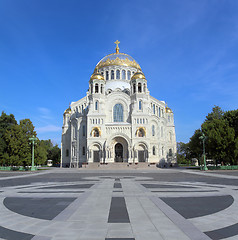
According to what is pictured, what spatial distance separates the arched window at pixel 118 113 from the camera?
5347 cm

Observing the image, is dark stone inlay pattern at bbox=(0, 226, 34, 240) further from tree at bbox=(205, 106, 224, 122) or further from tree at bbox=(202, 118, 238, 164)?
tree at bbox=(205, 106, 224, 122)

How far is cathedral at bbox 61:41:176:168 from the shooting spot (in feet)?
160

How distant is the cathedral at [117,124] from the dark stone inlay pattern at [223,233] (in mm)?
41622

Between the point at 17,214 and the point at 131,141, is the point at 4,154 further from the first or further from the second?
the point at 17,214

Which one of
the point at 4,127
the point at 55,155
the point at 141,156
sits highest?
the point at 4,127

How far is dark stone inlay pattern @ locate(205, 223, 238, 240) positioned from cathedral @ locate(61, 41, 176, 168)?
1639 inches

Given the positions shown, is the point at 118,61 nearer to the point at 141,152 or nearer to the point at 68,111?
the point at 68,111

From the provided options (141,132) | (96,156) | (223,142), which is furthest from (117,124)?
(223,142)

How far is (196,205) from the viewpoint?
8156 millimetres

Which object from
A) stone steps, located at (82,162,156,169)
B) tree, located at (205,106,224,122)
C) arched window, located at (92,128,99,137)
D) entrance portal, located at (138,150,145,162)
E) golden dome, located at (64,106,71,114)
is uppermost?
golden dome, located at (64,106,71,114)

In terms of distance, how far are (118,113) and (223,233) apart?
4881 centimetres

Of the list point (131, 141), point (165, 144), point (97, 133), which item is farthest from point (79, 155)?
point (165, 144)

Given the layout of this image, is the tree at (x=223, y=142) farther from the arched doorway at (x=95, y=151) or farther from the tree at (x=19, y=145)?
the tree at (x=19, y=145)

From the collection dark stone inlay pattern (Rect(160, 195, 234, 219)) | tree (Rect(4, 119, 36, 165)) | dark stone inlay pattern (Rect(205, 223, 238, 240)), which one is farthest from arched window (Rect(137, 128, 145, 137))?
dark stone inlay pattern (Rect(205, 223, 238, 240))
